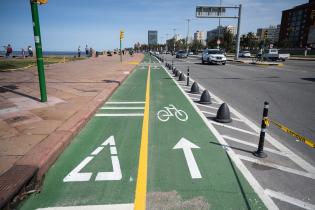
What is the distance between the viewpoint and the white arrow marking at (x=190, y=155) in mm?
4086

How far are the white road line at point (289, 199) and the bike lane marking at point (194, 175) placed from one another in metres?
0.25

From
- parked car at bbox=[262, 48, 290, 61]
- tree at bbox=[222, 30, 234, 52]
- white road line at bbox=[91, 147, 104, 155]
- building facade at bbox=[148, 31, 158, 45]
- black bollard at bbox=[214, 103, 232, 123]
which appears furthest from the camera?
building facade at bbox=[148, 31, 158, 45]

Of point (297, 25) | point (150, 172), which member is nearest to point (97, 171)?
point (150, 172)

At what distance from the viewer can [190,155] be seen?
4.75 m

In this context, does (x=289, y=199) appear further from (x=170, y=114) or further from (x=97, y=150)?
(x=170, y=114)

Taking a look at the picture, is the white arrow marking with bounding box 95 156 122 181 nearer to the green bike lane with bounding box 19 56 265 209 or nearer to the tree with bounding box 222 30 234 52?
the green bike lane with bounding box 19 56 265 209

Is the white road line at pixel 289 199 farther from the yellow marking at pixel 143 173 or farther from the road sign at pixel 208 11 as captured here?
the road sign at pixel 208 11

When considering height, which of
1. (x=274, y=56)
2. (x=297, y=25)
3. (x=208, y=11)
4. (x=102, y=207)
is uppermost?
(x=297, y=25)

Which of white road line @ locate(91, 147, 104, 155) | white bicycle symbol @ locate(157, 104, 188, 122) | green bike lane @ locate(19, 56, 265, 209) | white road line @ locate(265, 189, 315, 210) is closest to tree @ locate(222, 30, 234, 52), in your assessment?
white bicycle symbol @ locate(157, 104, 188, 122)

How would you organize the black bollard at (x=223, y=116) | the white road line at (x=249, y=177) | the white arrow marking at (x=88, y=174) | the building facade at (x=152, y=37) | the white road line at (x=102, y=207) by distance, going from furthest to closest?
the building facade at (x=152, y=37) → the black bollard at (x=223, y=116) → the white arrow marking at (x=88, y=174) → the white road line at (x=249, y=177) → the white road line at (x=102, y=207)

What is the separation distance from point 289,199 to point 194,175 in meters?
1.37

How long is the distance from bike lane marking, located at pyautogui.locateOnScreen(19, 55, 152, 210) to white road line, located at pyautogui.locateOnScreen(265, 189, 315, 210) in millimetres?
1976

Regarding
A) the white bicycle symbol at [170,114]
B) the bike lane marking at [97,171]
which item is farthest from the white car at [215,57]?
the bike lane marking at [97,171]

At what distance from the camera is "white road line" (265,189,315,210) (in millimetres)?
3307
